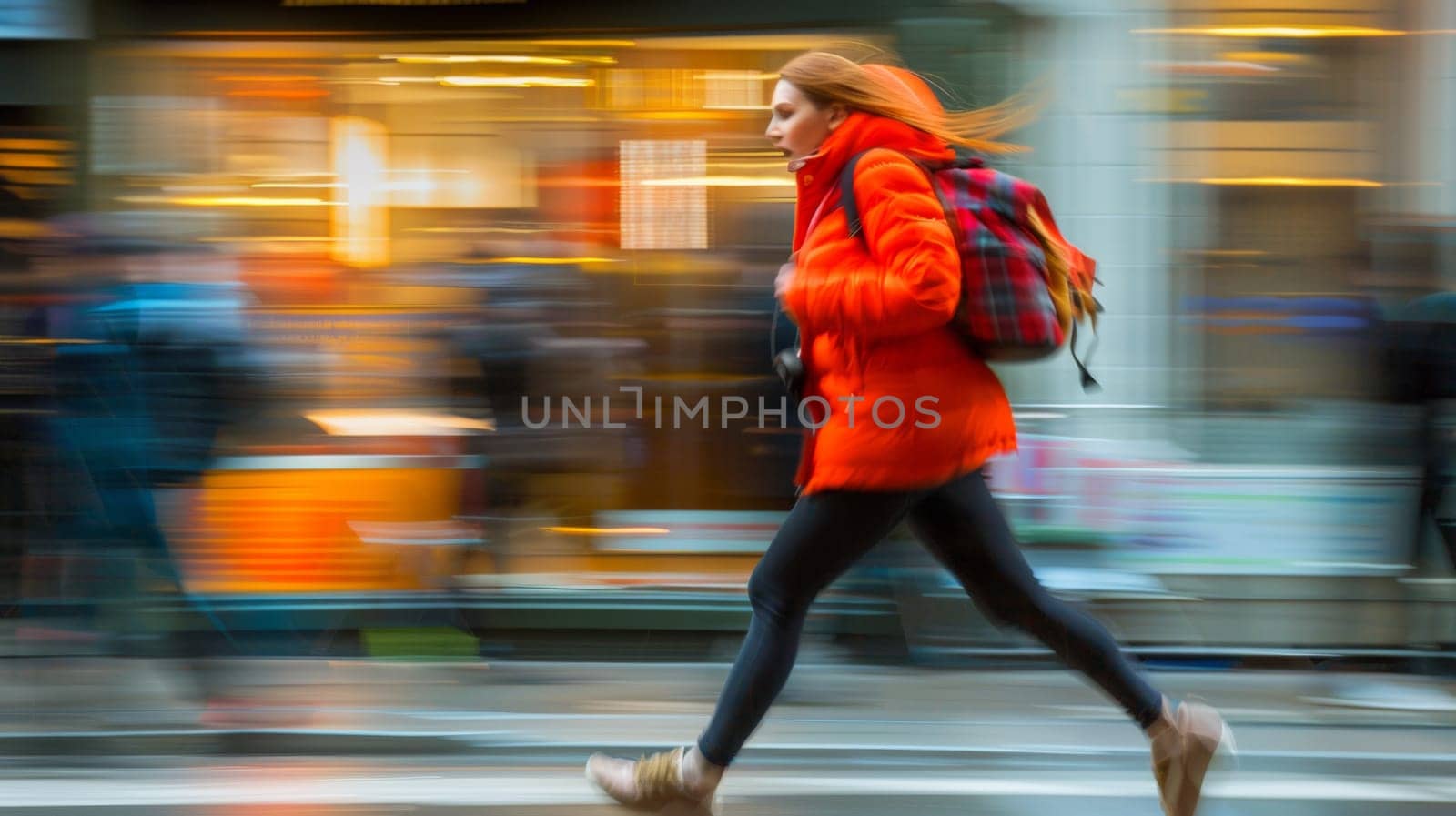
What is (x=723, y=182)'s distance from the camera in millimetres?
6781

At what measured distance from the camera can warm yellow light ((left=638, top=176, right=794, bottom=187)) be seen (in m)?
6.75

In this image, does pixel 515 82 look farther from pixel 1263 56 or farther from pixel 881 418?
pixel 881 418

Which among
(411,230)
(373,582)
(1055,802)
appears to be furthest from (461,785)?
(411,230)

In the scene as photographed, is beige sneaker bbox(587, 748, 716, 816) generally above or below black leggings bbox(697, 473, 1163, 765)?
below

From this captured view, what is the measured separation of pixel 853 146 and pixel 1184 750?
4.76ft

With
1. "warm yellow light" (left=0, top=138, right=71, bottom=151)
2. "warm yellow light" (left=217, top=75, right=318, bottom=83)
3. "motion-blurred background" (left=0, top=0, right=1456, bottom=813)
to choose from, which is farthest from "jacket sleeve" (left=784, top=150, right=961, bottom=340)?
"warm yellow light" (left=0, top=138, right=71, bottom=151)

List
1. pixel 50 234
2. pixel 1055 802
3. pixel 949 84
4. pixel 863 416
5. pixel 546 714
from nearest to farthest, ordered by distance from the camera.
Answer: pixel 863 416 → pixel 1055 802 → pixel 546 714 → pixel 50 234 → pixel 949 84

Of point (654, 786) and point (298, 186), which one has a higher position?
point (298, 186)

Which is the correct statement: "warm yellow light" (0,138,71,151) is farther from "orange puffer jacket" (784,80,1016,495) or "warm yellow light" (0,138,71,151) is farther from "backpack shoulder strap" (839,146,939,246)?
"backpack shoulder strap" (839,146,939,246)

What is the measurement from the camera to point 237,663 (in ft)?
20.5

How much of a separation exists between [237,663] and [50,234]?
170 centimetres

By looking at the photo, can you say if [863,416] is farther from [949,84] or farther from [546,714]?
[949,84]

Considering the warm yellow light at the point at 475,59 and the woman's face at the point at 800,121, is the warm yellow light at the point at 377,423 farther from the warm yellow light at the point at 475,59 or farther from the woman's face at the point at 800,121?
the woman's face at the point at 800,121

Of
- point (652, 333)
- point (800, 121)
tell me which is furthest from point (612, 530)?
point (800, 121)
